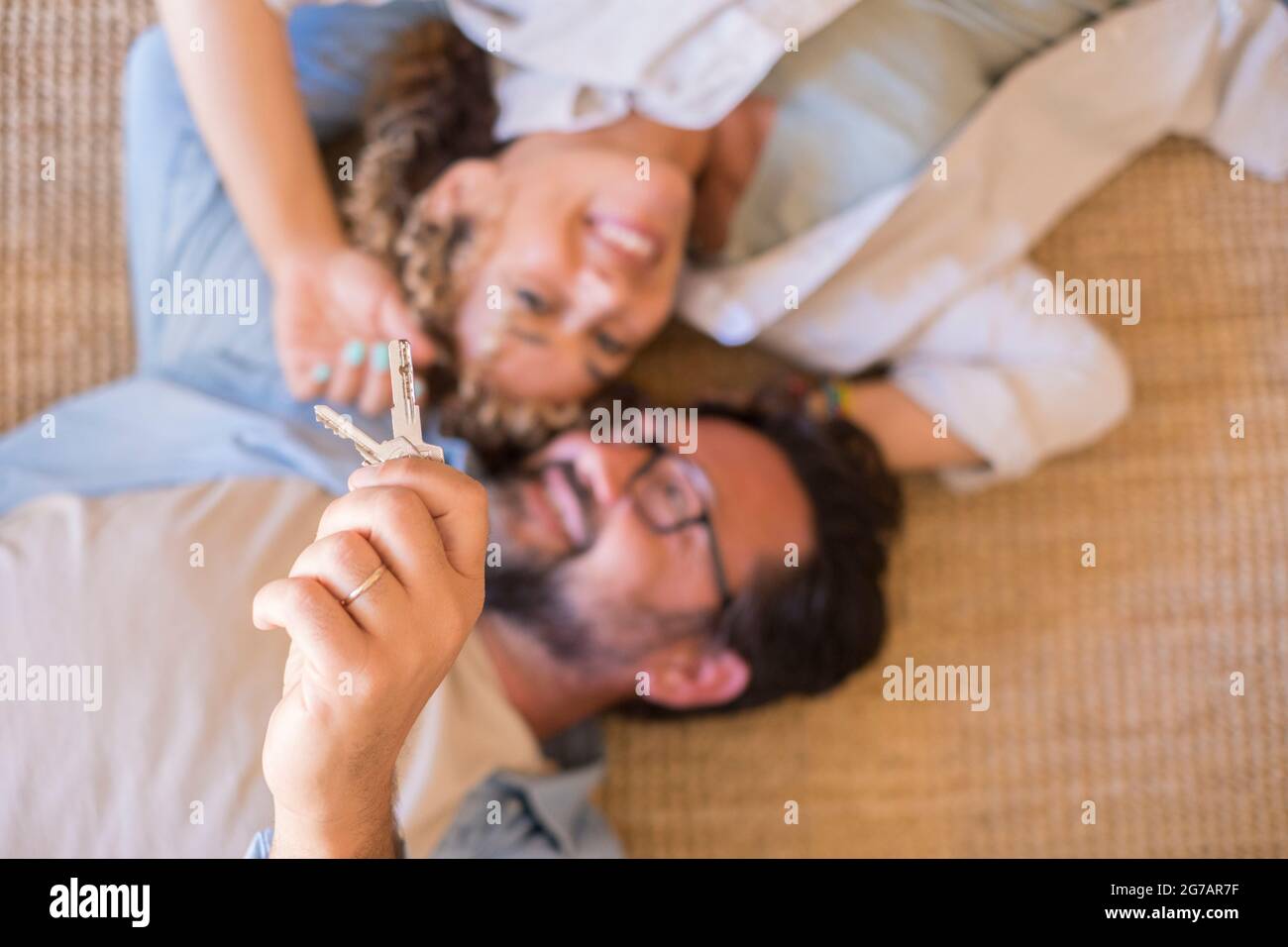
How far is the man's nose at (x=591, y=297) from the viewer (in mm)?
705

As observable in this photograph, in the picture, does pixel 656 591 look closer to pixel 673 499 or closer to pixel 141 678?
pixel 673 499

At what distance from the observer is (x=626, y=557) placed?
698mm

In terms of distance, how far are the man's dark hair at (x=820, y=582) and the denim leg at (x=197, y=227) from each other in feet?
1.15

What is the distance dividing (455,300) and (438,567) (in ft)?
1.39

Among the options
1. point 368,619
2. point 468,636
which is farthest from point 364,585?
point 468,636

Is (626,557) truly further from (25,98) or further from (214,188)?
(25,98)

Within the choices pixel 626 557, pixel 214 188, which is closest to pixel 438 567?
pixel 626 557

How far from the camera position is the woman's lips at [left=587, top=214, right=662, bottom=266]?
697 millimetres

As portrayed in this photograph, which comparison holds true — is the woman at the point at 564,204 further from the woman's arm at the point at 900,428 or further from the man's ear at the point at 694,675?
the man's ear at the point at 694,675

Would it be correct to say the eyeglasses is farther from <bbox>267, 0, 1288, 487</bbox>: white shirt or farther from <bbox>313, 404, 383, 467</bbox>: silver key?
<bbox>313, 404, 383, 467</bbox>: silver key

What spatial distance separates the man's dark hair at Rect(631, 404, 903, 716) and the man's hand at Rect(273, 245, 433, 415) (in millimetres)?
249

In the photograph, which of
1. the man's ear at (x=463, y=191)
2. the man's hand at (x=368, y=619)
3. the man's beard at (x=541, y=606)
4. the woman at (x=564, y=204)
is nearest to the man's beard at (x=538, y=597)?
the man's beard at (x=541, y=606)

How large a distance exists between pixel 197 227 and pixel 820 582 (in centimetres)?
55

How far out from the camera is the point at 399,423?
0.33 m
